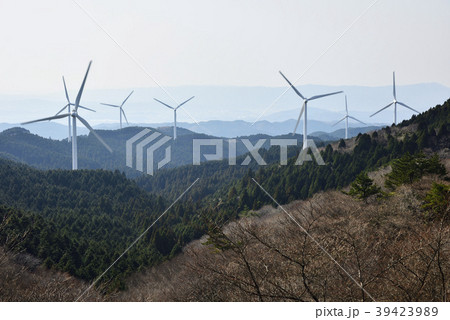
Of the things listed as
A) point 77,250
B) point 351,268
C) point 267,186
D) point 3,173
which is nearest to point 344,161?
point 267,186

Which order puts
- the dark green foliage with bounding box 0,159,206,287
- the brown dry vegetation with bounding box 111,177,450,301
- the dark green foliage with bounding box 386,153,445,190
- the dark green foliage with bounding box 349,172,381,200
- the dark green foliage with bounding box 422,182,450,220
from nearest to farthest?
the brown dry vegetation with bounding box 111,177,450,301
the dark green foliage with bounding box 422,182,450,220
the dark green foliage with bounding box 349,172,381,200
the dark green foliage with bounding box 386,153,445,190
the dark green foliage with bounding box 0,159,206,287

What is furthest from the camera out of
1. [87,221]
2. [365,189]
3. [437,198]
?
[87,221]

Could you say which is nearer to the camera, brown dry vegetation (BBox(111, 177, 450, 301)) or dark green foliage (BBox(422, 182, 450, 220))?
brown dry vegetation (BBox(111, 177, 450, 301))

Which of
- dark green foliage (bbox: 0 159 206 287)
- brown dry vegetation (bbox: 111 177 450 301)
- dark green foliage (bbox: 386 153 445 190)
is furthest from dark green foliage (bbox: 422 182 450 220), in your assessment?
dark green foliage (bbox: 0 159 206 287)

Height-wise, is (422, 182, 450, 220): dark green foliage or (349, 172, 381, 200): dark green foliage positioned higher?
(422, 182, 450, 220): dark green foliage

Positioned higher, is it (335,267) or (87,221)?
(335,267)

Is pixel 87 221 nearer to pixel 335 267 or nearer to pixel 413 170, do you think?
pixel 413 170

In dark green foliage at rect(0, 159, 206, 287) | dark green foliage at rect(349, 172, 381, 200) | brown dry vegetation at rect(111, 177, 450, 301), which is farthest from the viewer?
dark green foliage at rect(0, 159, 206, 287)

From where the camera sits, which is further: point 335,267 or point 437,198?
point 437,198

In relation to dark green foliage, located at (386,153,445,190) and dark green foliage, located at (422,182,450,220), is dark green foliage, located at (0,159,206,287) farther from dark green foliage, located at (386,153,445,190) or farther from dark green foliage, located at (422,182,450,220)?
dark green foliage, located at (422,182,450,220)

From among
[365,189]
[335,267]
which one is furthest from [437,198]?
[335,267]

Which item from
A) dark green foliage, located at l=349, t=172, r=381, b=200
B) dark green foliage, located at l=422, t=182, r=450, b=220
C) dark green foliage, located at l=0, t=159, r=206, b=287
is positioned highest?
dark green foliage, located at l=422, t=182, r=450, b=220

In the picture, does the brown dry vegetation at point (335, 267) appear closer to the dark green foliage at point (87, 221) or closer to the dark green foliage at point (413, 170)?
the dark green foliage at point (413, 170)

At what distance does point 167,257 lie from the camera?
72.0 m
